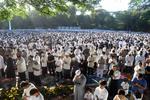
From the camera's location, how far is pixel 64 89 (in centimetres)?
1475

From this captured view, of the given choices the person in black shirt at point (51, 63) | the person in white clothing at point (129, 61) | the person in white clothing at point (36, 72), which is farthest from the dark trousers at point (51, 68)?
the person in white clothing at point (129, 61)

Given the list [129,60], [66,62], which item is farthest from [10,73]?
[129,60]

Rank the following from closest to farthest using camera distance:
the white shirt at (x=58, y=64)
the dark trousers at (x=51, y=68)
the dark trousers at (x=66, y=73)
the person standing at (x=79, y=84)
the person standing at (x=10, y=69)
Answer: the person standing at (x=79, y=84) < the white shirt at (x=58, y=64) < the dark trousers at (x=66, y=73) < the person standing at (x=10, y=69) < the dark trousers at (x=51, y=68)

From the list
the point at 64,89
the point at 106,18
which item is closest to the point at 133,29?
the point at 106,18

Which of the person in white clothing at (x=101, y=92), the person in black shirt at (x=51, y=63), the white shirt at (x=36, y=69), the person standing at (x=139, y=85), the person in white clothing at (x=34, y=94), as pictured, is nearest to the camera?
the person in white clothing at (x=34, y=94)

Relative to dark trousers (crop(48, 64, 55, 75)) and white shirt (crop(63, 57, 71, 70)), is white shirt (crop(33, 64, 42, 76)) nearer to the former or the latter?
white shirt (crop(63, 57, 71, 70))

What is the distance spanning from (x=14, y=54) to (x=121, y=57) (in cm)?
596

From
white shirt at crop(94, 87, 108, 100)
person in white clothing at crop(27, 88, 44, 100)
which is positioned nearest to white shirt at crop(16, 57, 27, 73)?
white shirt at crop(94, 87, 108, 100)

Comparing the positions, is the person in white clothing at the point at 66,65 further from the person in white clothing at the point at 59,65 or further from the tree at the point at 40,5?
the tree at the point at 40,5

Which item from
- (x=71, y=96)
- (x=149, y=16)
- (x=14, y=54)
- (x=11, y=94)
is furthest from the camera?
(x=149, y=16)

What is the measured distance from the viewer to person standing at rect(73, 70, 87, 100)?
12672 millimetres

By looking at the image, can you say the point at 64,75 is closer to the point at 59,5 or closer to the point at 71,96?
the point at 71,96

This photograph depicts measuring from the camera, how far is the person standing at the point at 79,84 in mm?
12672

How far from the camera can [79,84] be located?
41.9 ft
